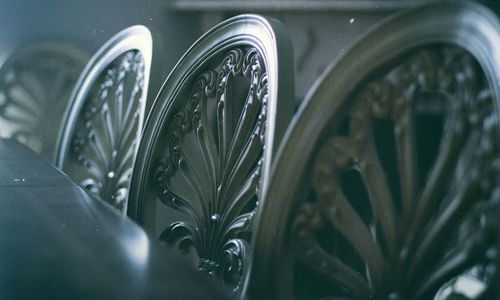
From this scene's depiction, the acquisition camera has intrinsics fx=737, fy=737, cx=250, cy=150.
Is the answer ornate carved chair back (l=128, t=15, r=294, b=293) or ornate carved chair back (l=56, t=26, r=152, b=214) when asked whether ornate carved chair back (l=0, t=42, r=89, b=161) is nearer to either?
ornate carved chair back (l=56, t=26, r=152, b=214)

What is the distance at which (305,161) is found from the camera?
75 centimetres

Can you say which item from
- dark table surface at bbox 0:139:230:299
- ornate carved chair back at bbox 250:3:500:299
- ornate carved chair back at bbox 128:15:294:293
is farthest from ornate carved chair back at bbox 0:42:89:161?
ornate carved chair back at bbox 250:3:500:299

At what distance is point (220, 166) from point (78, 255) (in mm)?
365

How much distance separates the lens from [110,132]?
1539 mm

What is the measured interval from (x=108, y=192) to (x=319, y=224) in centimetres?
77

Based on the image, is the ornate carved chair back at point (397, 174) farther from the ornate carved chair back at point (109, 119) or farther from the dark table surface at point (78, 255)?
the ornate carved chair back at point (109, 119)

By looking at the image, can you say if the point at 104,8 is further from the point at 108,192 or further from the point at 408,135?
the point at 408,135

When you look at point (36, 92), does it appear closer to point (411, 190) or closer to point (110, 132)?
point (110, 132)

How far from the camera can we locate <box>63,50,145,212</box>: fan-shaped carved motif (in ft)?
4.74

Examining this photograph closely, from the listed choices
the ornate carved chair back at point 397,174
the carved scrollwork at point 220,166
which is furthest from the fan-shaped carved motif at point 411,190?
the carved scrollwork at point 220,166

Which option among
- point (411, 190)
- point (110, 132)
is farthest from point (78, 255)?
point (110, 132)

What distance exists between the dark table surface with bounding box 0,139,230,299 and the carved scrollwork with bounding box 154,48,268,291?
0.13m

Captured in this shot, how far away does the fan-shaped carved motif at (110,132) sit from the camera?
1445 mm

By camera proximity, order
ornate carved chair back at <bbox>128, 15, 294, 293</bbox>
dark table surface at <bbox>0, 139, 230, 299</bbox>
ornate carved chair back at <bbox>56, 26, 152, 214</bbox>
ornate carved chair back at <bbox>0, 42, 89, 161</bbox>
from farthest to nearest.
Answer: ornate carved chair back at <bbox>0, 42, 89, 161</bbox>, ornate carved chair back at <bbox>56, 26, 152, 214</bbox>, ornate carved chair back at <bbox>128, 15, 294, 293</bbox>, dark table surface at <bbox>0, 139, 230, 299</bbox>
